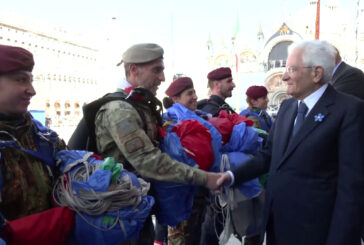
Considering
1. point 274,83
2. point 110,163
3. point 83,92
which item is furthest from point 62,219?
point 83,92

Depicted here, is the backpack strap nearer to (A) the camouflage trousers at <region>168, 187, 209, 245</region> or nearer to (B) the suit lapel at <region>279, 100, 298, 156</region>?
(B) the suit lapel at <region>279, 100, 298, 156</region>

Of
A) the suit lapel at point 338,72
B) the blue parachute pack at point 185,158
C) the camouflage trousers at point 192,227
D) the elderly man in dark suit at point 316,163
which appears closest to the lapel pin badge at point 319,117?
the elderly man in dark suit at point 316,163

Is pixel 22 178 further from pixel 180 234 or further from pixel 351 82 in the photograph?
pixel 351 82

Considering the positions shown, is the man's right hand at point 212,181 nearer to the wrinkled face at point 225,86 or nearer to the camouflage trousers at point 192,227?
the camouflage trousers at point 192,227

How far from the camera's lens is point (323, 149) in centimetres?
207

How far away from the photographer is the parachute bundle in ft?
5.61

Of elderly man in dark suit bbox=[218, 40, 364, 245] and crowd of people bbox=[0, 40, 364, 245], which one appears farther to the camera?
elderly man in dark suit bbox=[218, 40, 364, 245]

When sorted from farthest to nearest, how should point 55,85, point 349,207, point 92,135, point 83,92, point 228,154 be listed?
point 83,92 < point 55,85 < point 228,154 < point 92,135 < point 349,207

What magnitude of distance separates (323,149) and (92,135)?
1601 millimetres

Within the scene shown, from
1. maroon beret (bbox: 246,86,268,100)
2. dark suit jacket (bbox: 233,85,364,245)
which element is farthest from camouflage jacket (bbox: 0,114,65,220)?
maroon beret (bbox: 246,86,268,100)

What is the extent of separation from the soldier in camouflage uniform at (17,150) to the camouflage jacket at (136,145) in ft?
1.75

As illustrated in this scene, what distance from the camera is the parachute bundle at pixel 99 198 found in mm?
1710

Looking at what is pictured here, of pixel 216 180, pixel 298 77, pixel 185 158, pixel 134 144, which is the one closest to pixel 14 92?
pixel 134 144

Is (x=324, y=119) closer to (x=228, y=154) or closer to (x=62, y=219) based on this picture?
(x=228, y=154)
